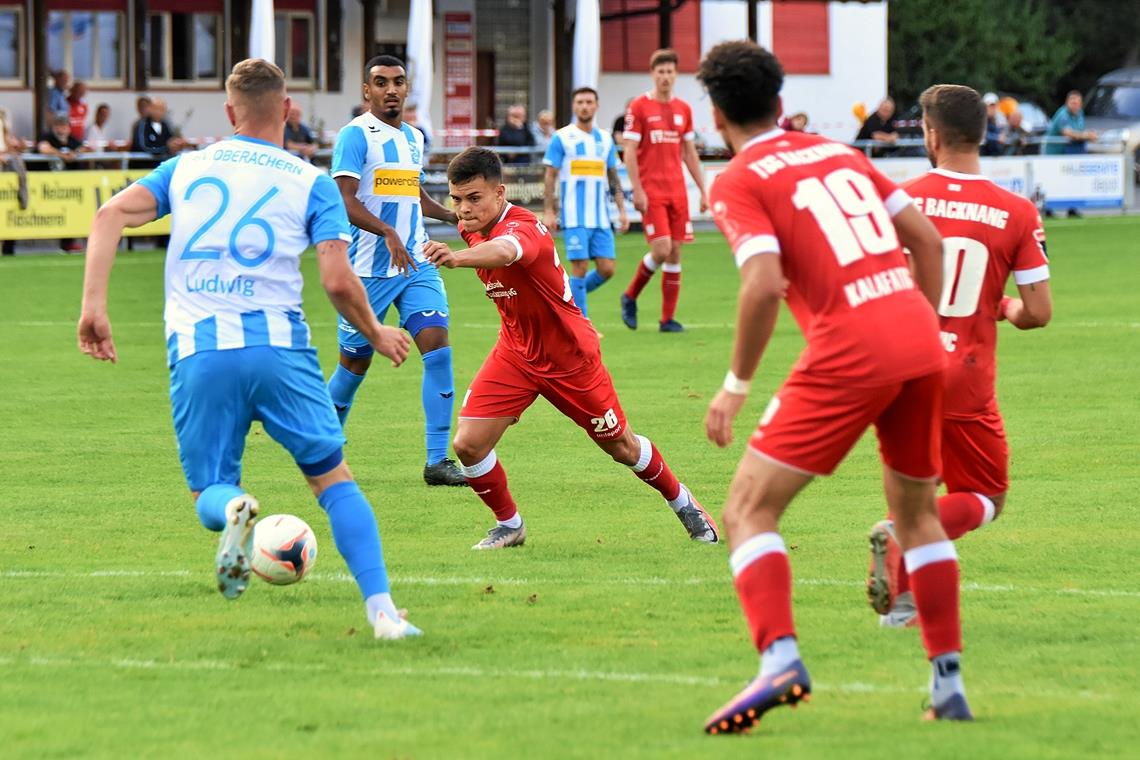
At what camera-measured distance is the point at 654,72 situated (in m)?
17.4

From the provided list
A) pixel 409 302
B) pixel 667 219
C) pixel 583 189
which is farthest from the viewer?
pixel 583 189

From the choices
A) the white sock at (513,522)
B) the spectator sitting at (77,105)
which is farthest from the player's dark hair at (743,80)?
the spectator sitting at (77,105)

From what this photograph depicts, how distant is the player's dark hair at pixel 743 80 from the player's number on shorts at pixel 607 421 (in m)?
3.05

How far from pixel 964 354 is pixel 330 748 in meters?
2.75

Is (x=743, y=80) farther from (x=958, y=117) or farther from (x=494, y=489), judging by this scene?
(x=494, y=489)

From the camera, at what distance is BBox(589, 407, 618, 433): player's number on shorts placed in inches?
321

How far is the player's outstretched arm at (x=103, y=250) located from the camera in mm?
6074

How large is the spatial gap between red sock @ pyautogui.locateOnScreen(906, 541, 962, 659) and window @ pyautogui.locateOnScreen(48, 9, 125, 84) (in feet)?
104

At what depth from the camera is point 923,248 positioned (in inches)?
214

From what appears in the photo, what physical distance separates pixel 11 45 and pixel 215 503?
30366 millimetres

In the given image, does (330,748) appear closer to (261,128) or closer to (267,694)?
(267,694)

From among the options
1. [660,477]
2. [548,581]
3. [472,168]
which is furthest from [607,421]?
[472,168]

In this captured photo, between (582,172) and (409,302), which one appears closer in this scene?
(409,302)

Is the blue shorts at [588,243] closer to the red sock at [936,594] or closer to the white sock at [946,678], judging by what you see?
the red sock at [936,594]
